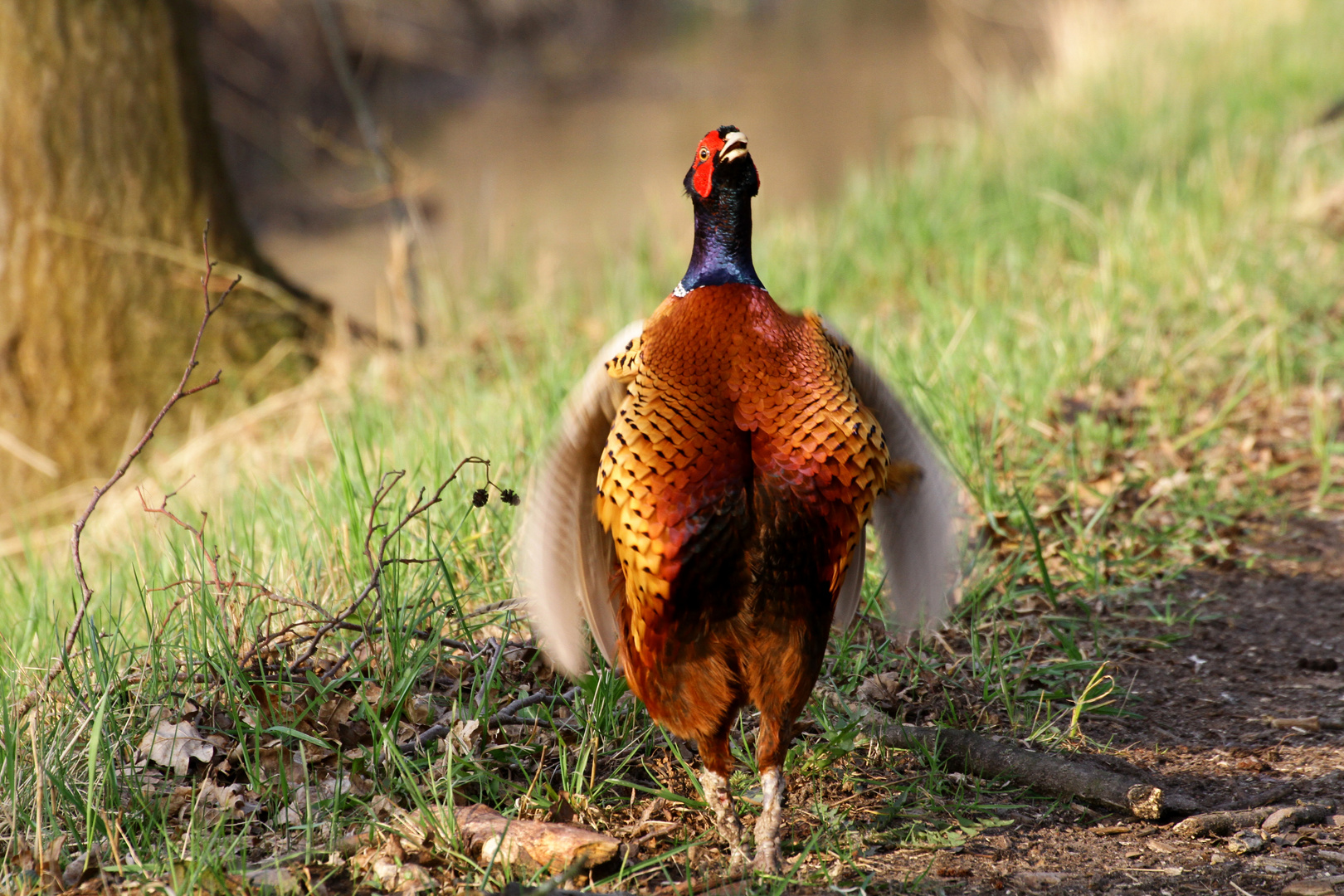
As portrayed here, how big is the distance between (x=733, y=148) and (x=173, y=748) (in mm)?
1539

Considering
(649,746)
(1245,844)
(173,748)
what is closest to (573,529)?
(649,746)

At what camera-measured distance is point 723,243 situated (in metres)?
2.07

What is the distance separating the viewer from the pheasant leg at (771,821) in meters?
2.02

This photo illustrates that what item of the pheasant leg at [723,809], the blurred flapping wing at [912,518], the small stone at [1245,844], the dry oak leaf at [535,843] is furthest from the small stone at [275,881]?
the small stone at [1245,844]

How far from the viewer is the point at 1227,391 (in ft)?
13.1

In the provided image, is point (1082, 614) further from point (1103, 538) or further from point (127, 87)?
point (127, 87)

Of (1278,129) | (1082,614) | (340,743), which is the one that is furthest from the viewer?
(1278,129)

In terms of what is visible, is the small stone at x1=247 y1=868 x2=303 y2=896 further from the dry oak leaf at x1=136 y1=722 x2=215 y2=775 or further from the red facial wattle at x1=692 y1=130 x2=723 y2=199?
the red facial wattle at x1=692 y1=130 x2=723 y2=199

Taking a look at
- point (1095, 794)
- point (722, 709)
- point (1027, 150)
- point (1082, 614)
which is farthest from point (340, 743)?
point (1027, 150)

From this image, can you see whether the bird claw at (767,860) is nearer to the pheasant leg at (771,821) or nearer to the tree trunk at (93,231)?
the pheasant leg at (771,821)

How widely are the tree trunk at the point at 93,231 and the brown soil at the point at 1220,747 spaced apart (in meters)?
3.71

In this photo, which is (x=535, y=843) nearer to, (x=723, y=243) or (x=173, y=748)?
(x=173, y=748)

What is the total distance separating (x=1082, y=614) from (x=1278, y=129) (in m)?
4.79

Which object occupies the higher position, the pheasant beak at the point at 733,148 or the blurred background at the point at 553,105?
the blurred background at the point at 553,105
